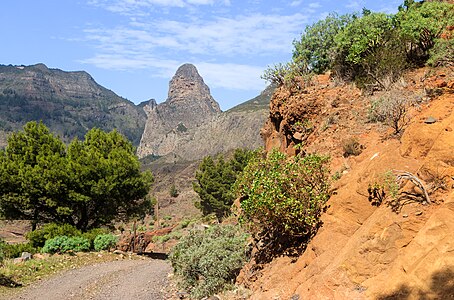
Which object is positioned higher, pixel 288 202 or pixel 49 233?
pixel 288 202

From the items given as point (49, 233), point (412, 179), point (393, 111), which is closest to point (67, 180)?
point (49, 233)

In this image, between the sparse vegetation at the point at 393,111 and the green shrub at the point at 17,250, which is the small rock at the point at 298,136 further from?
the green shrub at the point at 17,250

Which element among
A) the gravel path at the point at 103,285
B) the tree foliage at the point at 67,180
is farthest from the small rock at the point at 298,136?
the tree foliage at the point at 67,180

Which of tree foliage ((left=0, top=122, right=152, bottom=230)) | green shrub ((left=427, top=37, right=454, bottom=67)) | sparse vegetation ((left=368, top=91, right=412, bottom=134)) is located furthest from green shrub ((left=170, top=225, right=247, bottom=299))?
tree foliage ((left=0, top=122, right=152, bottom=230))

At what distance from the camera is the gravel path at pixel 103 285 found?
1347cm

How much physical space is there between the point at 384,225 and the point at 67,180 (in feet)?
72.6

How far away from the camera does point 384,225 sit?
24.8 ft

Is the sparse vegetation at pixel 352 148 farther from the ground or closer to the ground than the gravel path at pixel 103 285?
farther from the ground

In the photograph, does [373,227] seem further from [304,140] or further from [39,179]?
[39,179]

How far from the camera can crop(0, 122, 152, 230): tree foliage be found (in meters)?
25.1

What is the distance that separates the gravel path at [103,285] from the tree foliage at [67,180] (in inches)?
311

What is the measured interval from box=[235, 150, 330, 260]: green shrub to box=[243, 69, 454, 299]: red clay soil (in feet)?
1.27

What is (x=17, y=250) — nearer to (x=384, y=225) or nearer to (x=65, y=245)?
(x=65, y=245)

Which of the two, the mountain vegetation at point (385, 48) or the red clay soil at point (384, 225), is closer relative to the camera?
the red clay soil at point (384, 225)
